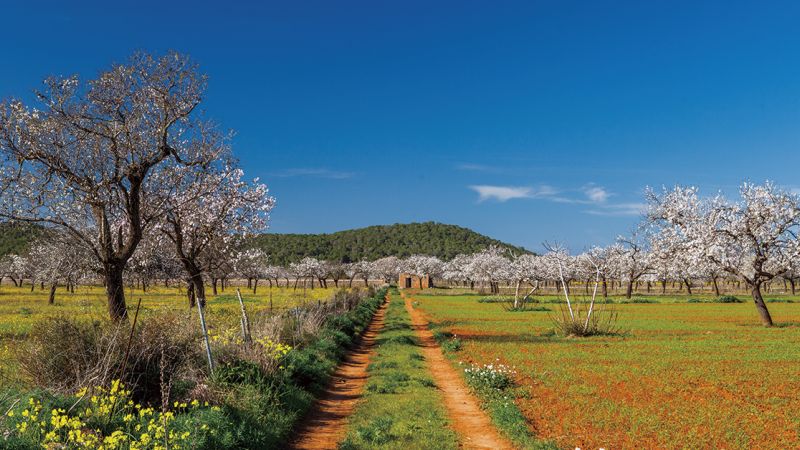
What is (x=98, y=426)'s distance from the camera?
28.3ft

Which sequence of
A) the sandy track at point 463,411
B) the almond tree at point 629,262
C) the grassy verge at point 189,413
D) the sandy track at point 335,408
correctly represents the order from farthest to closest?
the almond tree at point 629,262 → the sandy track at point 335,408 → the sandy track at point 463,411 → the grassy verge at point 189,413

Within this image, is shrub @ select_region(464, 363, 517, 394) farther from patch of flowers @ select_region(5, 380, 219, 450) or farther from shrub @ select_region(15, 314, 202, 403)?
patch of flowers @ select_region(5, 380, 219, 450)

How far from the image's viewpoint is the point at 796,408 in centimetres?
1358

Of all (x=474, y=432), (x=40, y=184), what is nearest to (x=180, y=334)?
(x=474, y=432)

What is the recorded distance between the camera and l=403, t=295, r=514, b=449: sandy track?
10.9 m

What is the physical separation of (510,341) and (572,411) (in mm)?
15475

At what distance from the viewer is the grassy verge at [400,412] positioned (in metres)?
10.6

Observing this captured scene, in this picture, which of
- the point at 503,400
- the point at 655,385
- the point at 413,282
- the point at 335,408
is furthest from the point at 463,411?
the point at 413,282

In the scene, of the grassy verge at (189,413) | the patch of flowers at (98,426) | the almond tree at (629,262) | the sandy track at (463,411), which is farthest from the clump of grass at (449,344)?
the almond tree at (629,262)

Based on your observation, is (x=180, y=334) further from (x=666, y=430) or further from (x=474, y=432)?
(x=666, y=430)

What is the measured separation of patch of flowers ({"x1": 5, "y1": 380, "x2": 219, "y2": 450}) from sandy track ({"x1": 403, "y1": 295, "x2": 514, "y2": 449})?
491cm

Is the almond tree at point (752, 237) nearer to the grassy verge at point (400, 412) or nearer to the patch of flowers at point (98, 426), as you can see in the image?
the grassy verge at point (400, 412)

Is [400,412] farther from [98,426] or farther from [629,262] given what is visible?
[629,262]

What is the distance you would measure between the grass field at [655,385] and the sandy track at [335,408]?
3.97 meters
